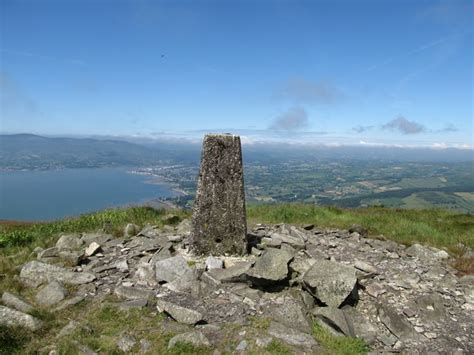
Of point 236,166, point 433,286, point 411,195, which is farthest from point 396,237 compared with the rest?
point 411,195

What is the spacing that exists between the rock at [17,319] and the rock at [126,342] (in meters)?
1.65

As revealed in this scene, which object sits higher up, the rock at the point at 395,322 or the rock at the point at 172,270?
the rock at the point at 172,270

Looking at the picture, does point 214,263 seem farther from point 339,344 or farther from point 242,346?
point 339,344

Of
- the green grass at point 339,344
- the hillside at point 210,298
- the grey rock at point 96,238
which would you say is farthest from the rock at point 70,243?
the green grass at point 339,344

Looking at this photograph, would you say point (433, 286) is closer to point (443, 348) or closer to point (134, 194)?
point (443, 348)

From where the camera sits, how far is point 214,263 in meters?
9.21

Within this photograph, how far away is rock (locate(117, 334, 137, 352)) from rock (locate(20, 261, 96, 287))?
286 cm

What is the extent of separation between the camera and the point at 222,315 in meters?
7.33

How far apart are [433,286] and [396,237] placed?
4.92 m

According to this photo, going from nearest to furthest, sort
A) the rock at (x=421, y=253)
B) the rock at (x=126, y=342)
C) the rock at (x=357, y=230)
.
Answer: the rock at (x=126, y=342) → the rock at (x=421, y=253) → the rock at (x=357, y=230)

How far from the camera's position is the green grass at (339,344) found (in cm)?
646

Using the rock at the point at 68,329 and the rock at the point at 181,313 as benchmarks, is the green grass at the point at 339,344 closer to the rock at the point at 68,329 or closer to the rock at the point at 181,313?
the rock at the point at 181,313

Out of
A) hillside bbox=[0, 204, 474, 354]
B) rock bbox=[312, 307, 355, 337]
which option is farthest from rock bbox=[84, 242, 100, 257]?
rock bbox=[312, 307, 355, 337]

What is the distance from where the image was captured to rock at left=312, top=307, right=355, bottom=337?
7.06 metres
